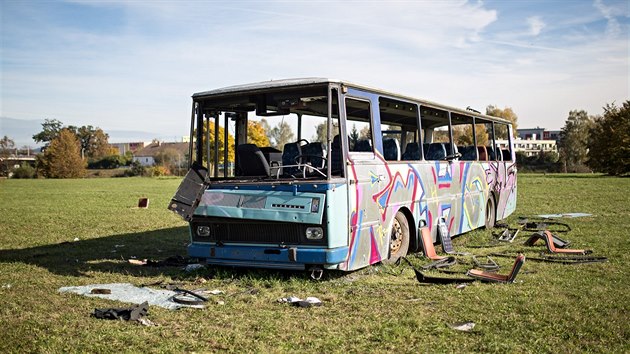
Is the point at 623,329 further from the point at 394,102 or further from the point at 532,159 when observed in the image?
the point at 532,159

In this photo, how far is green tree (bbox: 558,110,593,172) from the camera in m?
88.5

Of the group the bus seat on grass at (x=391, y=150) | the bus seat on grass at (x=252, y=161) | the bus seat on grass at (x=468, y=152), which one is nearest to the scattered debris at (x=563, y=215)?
the bus seat on grass at (x=468, y=152)

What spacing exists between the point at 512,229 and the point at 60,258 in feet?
34.2

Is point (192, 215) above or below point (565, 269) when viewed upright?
above

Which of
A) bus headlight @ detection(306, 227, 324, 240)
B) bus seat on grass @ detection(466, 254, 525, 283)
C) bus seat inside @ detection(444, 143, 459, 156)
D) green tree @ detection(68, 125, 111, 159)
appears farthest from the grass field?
green tree @ detection(68, 125, 111, 159)

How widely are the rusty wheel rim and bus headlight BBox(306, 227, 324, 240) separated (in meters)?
2.23

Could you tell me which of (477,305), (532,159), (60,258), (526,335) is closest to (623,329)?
(526,335)

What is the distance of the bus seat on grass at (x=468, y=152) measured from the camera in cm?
1485

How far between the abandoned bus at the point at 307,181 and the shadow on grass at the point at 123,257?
41cm

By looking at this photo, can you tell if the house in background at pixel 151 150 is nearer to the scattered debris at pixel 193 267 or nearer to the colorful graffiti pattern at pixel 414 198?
the colorful graffiti pattern at pixel 414 198

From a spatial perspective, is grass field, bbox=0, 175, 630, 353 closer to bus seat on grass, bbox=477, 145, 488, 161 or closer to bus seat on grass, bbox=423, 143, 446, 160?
bus seat on grass, bbox=423, 143, 446, 160

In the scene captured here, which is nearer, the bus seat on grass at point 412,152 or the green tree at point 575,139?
the bus seat on grass at point 412,152

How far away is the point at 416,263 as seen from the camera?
10414mm

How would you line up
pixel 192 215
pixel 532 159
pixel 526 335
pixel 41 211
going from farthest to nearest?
pixel 532 159
pixel 41 211
pixel 192 215
pixel 526 335
